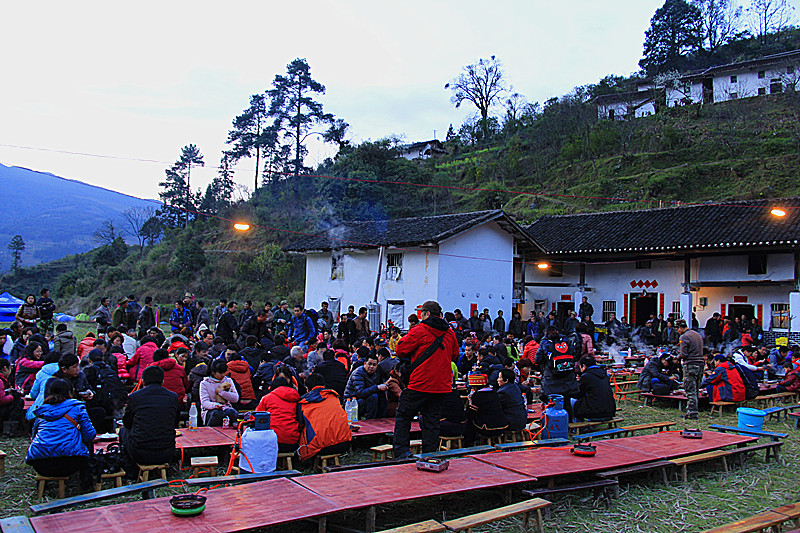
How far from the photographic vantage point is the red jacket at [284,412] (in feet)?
20.4

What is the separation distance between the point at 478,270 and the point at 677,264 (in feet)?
26.2

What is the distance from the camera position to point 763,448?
7.52m

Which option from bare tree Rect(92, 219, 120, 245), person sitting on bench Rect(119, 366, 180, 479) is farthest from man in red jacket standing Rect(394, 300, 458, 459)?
bare tree Rect(92, 219, 120, 245)

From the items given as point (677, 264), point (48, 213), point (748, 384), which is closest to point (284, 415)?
point (748, 384)

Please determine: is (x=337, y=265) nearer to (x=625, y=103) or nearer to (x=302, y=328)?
(x=302, y=328)

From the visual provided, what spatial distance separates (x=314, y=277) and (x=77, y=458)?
21777mm

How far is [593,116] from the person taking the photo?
46.5 metres

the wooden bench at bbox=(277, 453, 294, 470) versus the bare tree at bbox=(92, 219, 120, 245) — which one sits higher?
the bare tree at bbox=(92, 219, 120, 245)

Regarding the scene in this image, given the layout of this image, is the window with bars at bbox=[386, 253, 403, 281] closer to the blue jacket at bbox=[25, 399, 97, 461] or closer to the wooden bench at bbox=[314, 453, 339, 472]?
the wooden bench at bbox=[314, 453, 339, 472]

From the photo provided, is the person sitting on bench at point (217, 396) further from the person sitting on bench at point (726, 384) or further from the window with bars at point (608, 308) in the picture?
the window with bars at point (608, 308)

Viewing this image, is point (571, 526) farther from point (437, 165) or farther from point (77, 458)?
point (437, 165)

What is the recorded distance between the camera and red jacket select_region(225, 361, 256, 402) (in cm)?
835

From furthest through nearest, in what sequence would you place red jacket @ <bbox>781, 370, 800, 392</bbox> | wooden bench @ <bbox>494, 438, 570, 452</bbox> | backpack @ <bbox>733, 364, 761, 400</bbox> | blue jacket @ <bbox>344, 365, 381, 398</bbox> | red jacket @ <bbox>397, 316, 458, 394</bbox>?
red jacket @ <bbox>781, 370, 800, 392</bbox>
backpack @ <bbox>733, 364, 761, 400</bbox>
blue jacket @ <bbox>344, 365, 381, 398</bbox>
wooden bench @ <bbox>494, 438, 570, 452</bbox>
red jacket @ <bbox>397, 316, 458, 394</bbox>

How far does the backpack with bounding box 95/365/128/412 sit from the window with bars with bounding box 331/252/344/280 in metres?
17.8
